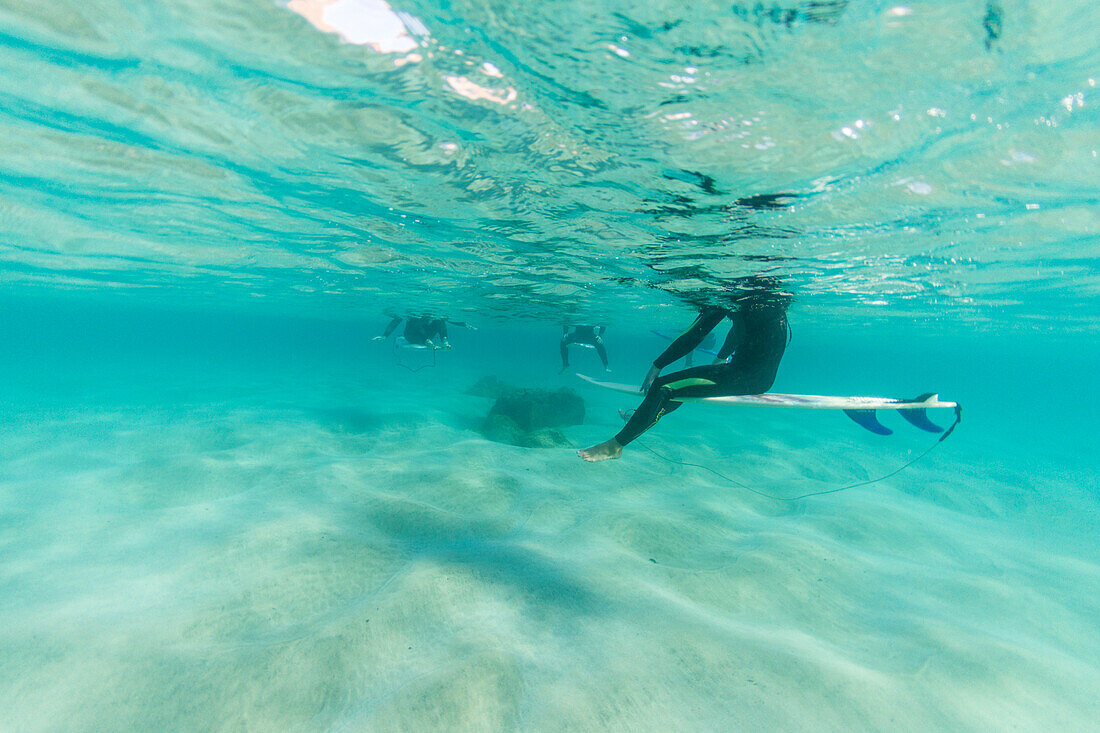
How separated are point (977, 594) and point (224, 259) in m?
24.3

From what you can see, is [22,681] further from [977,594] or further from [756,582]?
[977,594]

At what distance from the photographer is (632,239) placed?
10742 mm

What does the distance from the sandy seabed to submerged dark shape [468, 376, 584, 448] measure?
9.49 feet

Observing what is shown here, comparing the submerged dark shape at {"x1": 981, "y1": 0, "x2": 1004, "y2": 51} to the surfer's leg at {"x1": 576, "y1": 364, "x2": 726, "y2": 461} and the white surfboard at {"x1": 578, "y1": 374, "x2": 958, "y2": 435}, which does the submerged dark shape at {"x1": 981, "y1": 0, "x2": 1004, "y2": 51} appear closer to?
the surfer's leg at {"x1": 576, "y1": 364, "x2": 726, "y2": 461}

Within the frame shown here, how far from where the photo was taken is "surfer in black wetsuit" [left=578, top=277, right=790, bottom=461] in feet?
18.8

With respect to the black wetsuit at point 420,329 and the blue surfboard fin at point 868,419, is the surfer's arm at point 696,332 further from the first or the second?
the black wetsuit at point 420,329

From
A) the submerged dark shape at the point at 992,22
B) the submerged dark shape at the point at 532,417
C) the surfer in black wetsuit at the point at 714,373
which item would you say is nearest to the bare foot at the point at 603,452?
the surfer in black wetsuit at the point at 714,373

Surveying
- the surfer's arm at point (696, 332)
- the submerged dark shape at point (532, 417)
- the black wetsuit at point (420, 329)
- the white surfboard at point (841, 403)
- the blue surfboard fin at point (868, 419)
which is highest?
the surfer's arm at point (696, 332)

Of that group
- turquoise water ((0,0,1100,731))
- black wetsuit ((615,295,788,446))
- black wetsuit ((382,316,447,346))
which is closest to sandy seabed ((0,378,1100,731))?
turquoise water ((0,0,1100,731))

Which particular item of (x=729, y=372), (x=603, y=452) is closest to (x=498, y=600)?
(x=603, y=452)

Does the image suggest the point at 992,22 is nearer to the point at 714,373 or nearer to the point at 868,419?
the point at 714,373

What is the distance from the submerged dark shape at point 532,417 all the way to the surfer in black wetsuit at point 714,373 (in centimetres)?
624

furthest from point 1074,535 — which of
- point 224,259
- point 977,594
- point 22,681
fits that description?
point 224,259

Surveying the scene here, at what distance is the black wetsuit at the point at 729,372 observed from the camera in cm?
571
